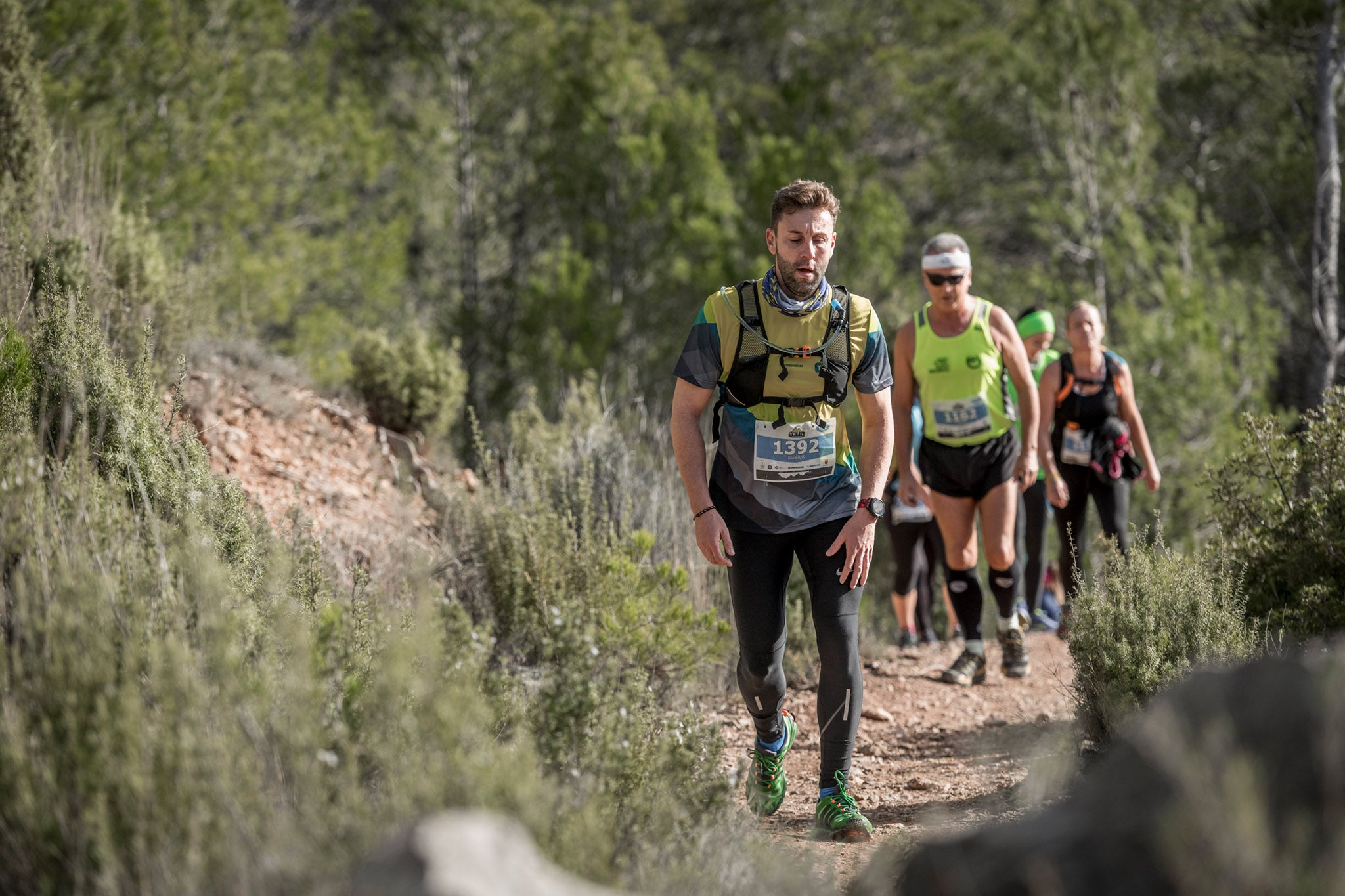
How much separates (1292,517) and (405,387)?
5.82 meters

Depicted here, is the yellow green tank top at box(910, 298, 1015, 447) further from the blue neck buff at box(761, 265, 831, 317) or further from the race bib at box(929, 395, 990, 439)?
the blue neck buff at box(761, 265, 831, 317)

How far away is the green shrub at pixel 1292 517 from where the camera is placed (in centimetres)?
361

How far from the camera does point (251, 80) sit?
12.3 m

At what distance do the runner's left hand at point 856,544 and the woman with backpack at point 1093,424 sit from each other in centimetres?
277

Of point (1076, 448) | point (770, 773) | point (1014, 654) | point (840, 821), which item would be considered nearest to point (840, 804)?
point (840, 821)

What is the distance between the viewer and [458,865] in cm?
142

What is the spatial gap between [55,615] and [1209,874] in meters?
2.15

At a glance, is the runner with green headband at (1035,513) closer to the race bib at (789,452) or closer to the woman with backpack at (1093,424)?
the woman with backpack at (1093,424)

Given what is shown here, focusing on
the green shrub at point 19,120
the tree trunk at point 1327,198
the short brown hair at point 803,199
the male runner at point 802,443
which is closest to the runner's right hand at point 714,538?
the male runner at point 802,443

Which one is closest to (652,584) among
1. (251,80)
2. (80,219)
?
(80,219)

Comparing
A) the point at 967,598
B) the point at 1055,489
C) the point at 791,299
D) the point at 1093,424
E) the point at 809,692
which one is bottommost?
the point at 809,692

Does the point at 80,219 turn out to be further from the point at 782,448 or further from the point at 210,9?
the point at 210,9

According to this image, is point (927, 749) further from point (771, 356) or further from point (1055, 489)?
point (771, 356)

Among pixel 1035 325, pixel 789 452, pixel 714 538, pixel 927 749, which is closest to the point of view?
pixel 714 538
